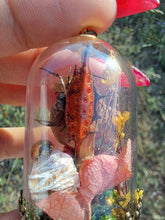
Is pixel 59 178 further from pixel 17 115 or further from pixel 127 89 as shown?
pixel 17 115

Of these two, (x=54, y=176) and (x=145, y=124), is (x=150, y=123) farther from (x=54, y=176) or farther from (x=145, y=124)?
(x=54, y=176)

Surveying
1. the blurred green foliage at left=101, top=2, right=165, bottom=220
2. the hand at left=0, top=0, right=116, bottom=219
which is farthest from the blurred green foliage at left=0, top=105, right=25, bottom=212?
the hand at left=0, top=0, right=116, bottom=219

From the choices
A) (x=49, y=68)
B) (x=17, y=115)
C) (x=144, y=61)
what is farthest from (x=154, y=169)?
(x=49, y=68)

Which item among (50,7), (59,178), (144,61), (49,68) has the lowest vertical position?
(59,178)

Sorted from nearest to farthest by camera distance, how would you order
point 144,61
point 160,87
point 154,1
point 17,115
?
point 154,1
point 17,115
point 160,87
point 144,61

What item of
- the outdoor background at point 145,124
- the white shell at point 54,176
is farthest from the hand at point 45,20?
the outdoor background at point 145,124

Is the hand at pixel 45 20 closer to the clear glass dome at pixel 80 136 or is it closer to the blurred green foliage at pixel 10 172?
the clear glass dome at pixel 80 136

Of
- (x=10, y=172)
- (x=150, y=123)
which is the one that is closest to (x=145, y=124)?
(x=150, y=123)
